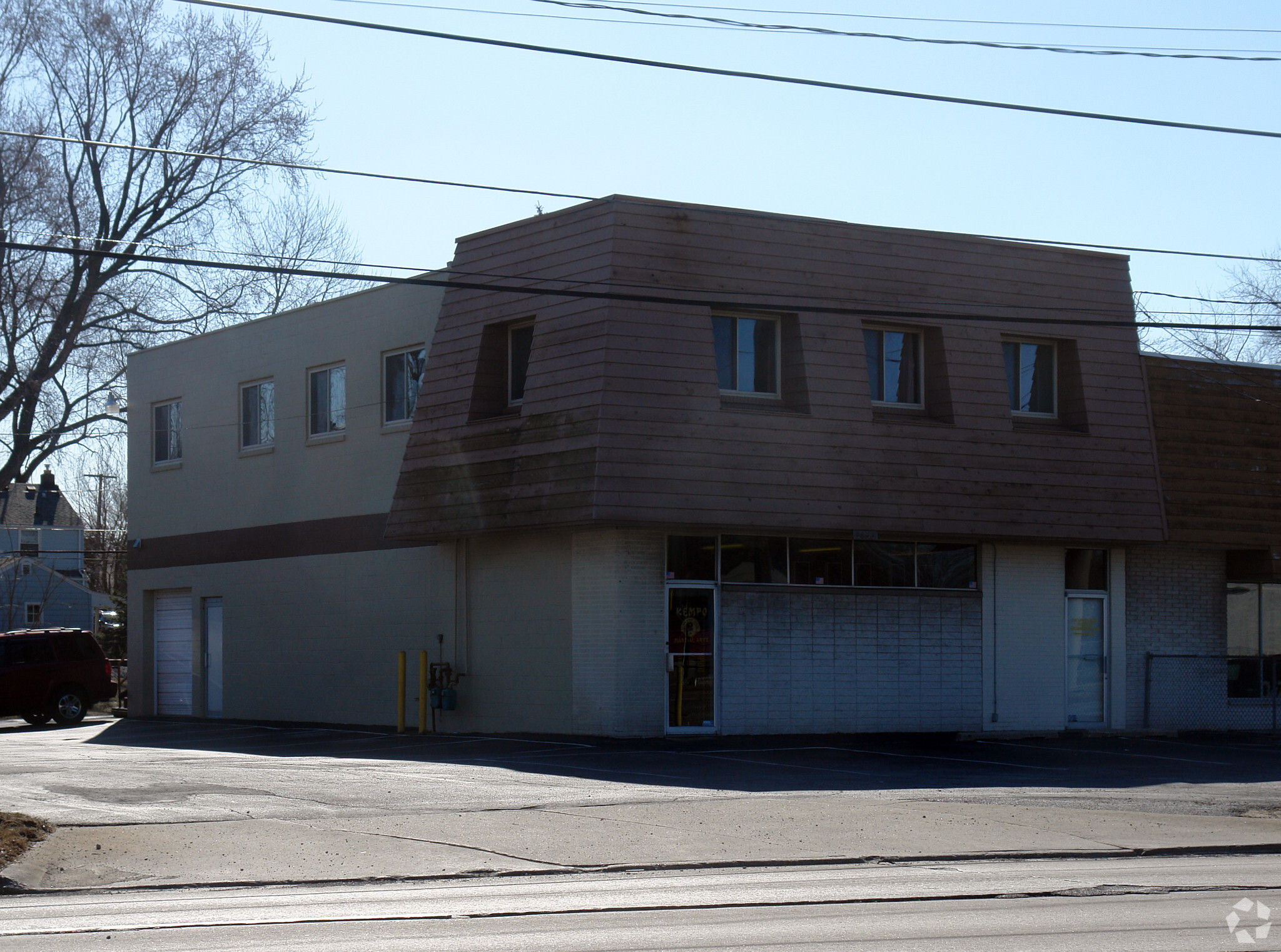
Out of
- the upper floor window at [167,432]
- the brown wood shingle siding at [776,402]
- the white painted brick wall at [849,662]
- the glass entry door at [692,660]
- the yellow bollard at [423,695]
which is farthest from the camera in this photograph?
the upper floor window at [167,432]

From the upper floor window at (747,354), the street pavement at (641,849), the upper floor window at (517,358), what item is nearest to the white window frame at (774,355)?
the upper floor window at (747,354)

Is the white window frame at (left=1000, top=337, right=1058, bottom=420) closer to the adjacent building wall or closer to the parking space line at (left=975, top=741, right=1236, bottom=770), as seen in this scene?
the adjacent building wall

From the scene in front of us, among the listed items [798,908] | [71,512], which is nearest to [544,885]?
[798,908]

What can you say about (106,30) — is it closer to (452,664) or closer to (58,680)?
(58,680)

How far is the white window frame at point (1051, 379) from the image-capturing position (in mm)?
24562

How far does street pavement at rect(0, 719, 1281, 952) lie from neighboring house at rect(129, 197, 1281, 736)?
7.59 feet

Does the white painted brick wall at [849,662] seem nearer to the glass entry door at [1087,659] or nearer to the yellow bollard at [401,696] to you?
the glass entry door at [1087,659]

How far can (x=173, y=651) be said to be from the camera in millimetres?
32438

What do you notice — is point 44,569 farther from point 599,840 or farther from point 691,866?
point 691,866

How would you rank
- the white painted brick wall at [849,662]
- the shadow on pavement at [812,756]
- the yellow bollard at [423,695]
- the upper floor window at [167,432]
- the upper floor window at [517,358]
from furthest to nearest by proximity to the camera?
the upper floor window at [167,432]
the yellow bollard at [423,695]
the upper floor window at [517,358]
the white painted brick wall at [849,662]
the shadow on pavement at [812,756]

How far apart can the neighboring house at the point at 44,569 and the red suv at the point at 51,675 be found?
1194 inches

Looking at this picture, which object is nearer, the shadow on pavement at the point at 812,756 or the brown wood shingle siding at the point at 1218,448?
the shadow on pavement at the point at 812,756

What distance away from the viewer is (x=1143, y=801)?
15.4 metres

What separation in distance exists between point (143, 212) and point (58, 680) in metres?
14.1
